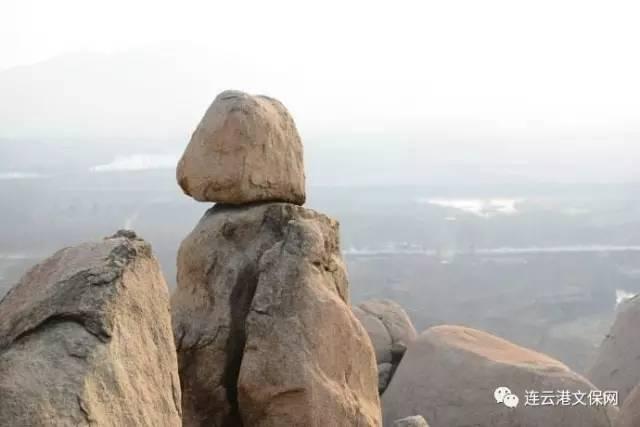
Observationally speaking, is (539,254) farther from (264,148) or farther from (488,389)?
(264,148)

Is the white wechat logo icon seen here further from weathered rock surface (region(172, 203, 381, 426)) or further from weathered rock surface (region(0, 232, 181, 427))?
weathered rock surface (region(0, 232, 181, 427))

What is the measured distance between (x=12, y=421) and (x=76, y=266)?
788mm

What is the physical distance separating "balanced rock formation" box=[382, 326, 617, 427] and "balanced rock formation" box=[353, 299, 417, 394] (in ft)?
2.71

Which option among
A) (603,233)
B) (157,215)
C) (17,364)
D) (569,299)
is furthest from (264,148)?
(603,233)

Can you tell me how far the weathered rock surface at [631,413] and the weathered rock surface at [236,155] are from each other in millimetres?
4399

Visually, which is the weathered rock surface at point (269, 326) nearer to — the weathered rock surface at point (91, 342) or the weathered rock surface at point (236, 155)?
the weathered rock surface at point (236, 155)

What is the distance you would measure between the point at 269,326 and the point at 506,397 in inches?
194

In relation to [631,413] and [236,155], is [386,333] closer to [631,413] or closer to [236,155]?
[631,413]

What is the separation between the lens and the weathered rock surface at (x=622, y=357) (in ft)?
35.4

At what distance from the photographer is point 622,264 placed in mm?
30047

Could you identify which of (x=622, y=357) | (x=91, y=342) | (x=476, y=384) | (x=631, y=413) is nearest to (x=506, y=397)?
(x=476, y=384)

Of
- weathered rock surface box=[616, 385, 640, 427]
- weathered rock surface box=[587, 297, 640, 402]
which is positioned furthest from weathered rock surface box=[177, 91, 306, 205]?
weathered rock surface box=[587, 297, 640, 402]

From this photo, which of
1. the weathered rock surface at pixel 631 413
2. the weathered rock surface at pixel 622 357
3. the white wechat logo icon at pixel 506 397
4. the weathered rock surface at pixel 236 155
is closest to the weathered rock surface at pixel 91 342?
the weathered rock surface at pixel 236 155

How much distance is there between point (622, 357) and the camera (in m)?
11.0
